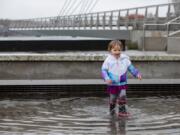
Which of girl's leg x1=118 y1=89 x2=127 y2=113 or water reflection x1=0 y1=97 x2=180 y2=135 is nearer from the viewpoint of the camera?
water reflection x1=0 y1=97 x2=180 y2=135

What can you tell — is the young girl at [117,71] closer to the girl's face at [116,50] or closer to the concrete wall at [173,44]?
the girl's face at [116,50]

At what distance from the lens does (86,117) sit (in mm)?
9820

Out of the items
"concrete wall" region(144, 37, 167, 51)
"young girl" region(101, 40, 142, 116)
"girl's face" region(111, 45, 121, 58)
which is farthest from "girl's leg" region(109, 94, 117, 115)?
"concrete wall" region(144, 37, 167, 51)

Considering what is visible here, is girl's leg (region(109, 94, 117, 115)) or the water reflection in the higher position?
girl's leg (region(109, 94, 117, 115))

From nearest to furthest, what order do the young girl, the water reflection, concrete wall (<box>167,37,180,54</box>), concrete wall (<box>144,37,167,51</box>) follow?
1. the water reflection
2. the young girl
3. concrete wall (<box>167,37,180,54</box>)
4. concrete wall (<box>144,37,167,51</box>)

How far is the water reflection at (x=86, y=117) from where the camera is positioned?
28.3 ft

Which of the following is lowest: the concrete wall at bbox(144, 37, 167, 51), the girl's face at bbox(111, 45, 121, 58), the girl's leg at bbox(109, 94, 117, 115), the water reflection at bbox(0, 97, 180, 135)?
the water reflection at bbox(0, 97, 180, 135)

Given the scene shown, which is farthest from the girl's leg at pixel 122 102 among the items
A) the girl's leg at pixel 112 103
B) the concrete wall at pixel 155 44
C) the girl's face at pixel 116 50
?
the concrete wall at pixel 155 44

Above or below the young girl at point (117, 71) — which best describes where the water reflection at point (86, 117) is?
below

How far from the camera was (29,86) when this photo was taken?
12883 millimetres

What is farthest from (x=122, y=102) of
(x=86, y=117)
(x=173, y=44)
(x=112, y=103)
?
(x=173, y=44)

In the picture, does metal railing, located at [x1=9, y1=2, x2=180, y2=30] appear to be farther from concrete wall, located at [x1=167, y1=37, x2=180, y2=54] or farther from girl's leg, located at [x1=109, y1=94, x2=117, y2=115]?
girl's leg, located at [x1=109, y1=94, x2=117, y2=115]

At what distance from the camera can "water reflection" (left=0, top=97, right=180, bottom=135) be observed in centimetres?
863

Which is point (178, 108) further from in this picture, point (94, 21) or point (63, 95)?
point (94, 21)
